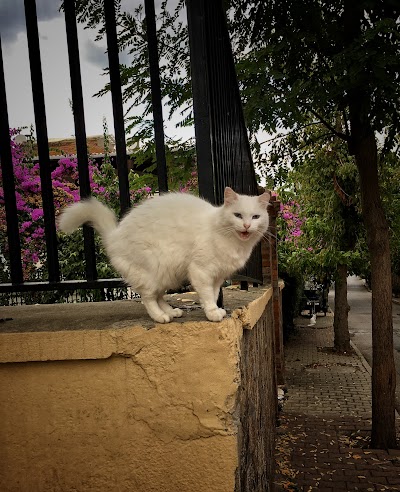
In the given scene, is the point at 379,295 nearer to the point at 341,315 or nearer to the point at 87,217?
the point at 87,217

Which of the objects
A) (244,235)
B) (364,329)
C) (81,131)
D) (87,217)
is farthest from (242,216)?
(364,329)

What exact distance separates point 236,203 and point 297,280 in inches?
600

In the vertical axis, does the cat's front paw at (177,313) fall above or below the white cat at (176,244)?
below

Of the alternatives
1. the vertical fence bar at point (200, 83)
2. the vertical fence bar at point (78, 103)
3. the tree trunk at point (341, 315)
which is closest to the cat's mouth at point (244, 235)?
the vertical fence bar at point (200, 83)

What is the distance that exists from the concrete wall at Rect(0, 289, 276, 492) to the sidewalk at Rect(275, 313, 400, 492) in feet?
14.6

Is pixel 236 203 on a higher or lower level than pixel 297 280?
higher

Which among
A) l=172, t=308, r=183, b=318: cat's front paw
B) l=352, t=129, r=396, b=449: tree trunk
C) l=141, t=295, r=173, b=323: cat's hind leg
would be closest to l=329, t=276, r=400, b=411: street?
l=352, t=129, r=396, b=449: tree trunk

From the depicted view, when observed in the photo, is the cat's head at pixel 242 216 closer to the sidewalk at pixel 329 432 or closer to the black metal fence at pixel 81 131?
the black metal fence at pixel 81 131

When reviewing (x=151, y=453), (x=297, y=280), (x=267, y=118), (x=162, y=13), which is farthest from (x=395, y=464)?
(x=297, y=280)

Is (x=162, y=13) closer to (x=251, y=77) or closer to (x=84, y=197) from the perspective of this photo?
(x=84, y=197)

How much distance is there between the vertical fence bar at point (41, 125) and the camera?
184 cm

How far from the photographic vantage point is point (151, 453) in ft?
4.85

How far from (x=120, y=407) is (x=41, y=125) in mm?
1236

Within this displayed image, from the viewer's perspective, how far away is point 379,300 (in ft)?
23.6
